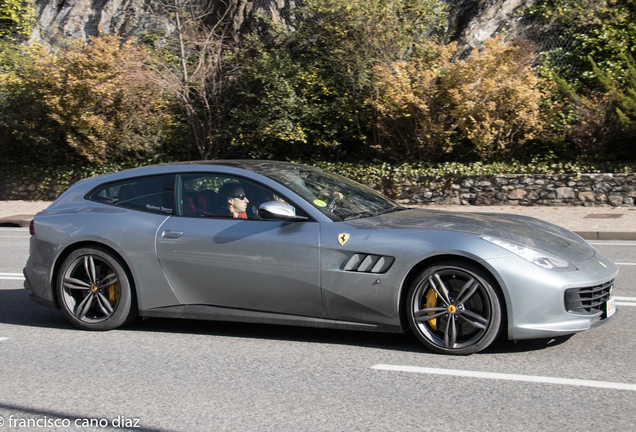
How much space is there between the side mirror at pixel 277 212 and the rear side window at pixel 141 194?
1.04m

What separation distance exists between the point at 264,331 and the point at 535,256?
2376 millimetres

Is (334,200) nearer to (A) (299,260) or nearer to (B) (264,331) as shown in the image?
(A) (299,260)

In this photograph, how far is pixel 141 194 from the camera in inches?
213

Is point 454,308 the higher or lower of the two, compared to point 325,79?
lower

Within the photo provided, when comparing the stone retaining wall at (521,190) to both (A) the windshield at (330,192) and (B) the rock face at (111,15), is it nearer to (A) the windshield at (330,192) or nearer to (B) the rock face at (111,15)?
(B) the rock face at (111,15)

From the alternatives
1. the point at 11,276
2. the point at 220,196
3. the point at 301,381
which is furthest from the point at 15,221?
the point at 301,381

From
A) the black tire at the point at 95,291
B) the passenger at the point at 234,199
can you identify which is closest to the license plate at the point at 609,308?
the passenger at the point at 234,199

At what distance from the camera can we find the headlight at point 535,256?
4.20m

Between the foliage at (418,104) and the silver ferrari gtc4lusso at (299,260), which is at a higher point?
the foliage at (418,104)

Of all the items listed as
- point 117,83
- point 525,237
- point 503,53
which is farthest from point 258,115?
point 525,237

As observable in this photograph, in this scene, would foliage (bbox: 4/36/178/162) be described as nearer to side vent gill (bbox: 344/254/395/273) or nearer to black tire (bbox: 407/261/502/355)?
side vent gill (bbox: 344/254/395/273)

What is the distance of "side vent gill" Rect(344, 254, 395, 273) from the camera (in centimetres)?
443

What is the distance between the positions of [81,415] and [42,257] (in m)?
2.42

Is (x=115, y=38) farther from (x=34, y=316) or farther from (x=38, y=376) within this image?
(x=38, y=376)
